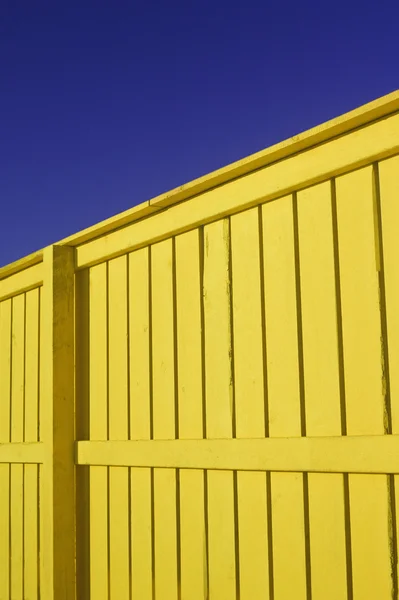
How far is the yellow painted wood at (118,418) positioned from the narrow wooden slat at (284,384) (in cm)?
116

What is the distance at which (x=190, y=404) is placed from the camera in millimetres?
3850

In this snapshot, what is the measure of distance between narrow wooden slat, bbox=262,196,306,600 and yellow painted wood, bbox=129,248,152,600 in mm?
931

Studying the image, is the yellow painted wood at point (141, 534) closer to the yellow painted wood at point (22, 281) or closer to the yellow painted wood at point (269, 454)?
the yellow painted wood at point (269, 454)

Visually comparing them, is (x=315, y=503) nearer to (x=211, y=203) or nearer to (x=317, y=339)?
(x=317, y=339)

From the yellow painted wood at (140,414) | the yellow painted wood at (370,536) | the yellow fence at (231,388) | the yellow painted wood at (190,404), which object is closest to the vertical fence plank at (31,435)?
the yellow fence at (231,388)

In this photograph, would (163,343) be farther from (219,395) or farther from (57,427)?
(57,427)

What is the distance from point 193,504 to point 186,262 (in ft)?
3.52

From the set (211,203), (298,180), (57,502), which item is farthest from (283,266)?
(57,502)

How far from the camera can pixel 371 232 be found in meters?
3.01

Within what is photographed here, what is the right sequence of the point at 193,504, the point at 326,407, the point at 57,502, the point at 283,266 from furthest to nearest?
the point at 57,502 → the point at 193,504 → the point at 283,266 → the point at 326,407

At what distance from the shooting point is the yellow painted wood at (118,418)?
4332 millimetres

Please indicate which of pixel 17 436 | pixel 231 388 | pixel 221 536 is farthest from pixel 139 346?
pixel 17 436

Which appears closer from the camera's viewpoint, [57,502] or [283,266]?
[283,266]

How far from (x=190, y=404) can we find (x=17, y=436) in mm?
2018
